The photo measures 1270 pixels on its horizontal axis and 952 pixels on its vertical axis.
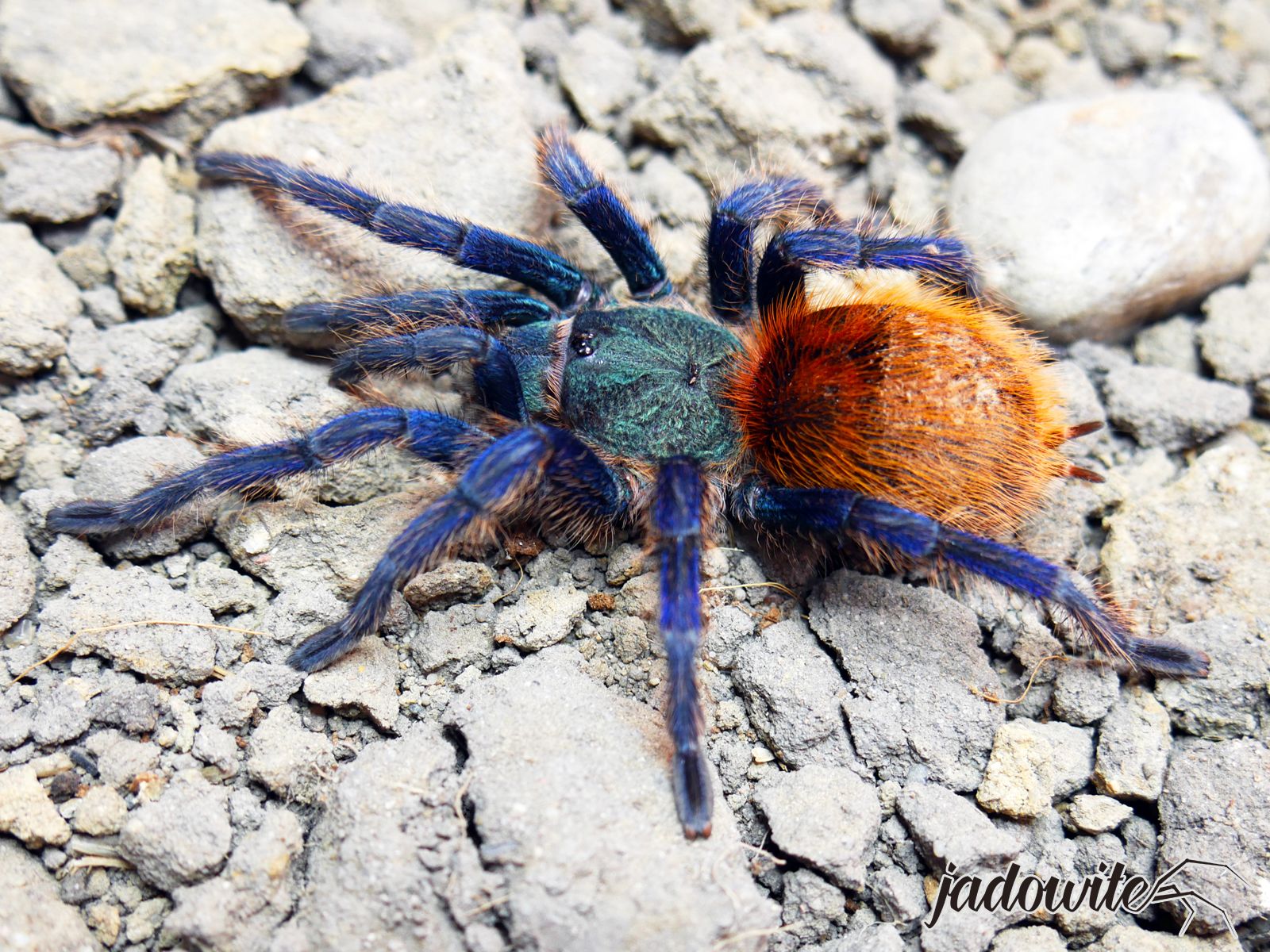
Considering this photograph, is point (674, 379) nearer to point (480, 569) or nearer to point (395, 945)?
point (480, 569)

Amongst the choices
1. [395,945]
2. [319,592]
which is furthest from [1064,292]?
[395,945]

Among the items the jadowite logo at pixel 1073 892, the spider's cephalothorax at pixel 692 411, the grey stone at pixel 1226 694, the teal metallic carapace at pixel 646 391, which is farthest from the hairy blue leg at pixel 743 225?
the jadowite logo at pixel 1073 892

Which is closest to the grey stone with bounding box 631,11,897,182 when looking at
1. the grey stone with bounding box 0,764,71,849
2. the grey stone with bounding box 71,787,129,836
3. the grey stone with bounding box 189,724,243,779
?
the grey stone with bounding box 189,724,243,779

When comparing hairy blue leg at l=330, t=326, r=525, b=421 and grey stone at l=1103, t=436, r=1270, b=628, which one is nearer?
hairy blue leg at l=330, t=326, r=525, b=421

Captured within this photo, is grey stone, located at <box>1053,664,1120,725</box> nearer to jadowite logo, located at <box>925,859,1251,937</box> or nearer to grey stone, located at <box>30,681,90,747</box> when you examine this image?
jadowite logo, located at <box>925,859,1251,937</box>

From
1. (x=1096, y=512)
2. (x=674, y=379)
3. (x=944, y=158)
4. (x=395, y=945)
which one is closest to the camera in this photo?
(x=395, y=945)

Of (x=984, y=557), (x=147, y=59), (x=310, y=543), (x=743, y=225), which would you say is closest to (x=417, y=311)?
(x=310, y=543)
